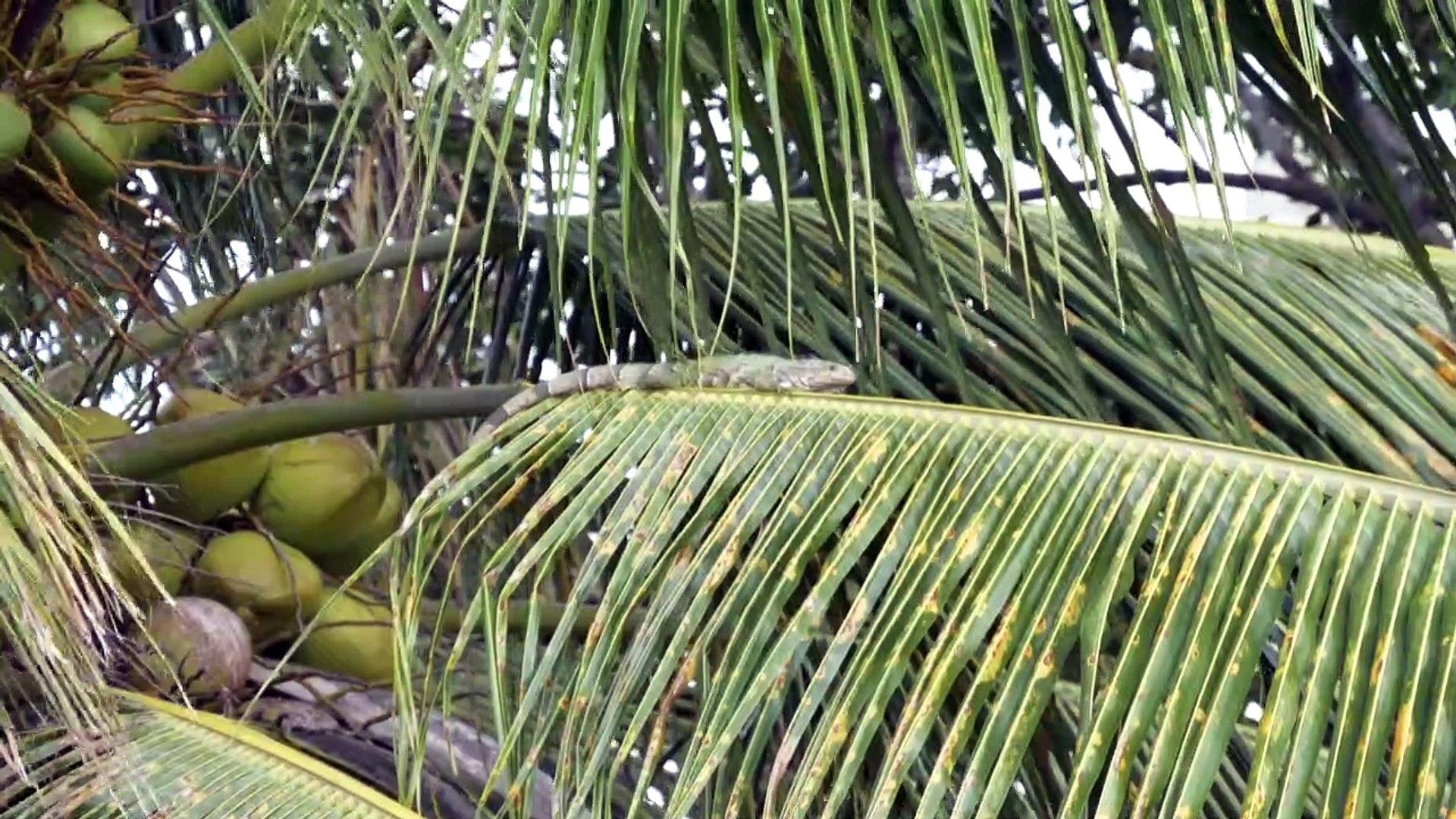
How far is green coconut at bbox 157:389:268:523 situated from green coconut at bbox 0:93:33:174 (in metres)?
0.43

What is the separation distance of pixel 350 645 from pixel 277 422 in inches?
11.2

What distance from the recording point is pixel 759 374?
1.54 meters

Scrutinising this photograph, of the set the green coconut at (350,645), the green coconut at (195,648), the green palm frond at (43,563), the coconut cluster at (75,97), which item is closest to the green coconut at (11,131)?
the coconut cluster at (75,97)

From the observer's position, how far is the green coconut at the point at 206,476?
1.91 meters

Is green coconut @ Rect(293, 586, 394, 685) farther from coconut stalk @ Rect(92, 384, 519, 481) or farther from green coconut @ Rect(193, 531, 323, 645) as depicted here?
coconut stalk @ Rect(92, 384, 519, 481)

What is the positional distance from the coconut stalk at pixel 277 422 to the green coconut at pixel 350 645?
22 centimetres

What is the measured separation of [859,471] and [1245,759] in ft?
2.04

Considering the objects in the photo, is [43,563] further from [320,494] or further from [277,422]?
[320,494]

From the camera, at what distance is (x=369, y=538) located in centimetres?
208

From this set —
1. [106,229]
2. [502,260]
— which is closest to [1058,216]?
[502,260]

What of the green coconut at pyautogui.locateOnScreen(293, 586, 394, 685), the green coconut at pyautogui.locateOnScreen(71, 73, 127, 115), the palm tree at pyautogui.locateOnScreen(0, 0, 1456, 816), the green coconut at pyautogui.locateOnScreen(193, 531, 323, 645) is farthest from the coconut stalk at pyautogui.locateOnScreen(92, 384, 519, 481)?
the green coconut at pyautogui.locateOnScreen(71, 73, 127, 115)

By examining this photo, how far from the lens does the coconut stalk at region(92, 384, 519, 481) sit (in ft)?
5.89

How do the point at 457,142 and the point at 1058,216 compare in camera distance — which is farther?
the point at 457,142

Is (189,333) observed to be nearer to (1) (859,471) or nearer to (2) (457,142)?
(1) (859,471)
